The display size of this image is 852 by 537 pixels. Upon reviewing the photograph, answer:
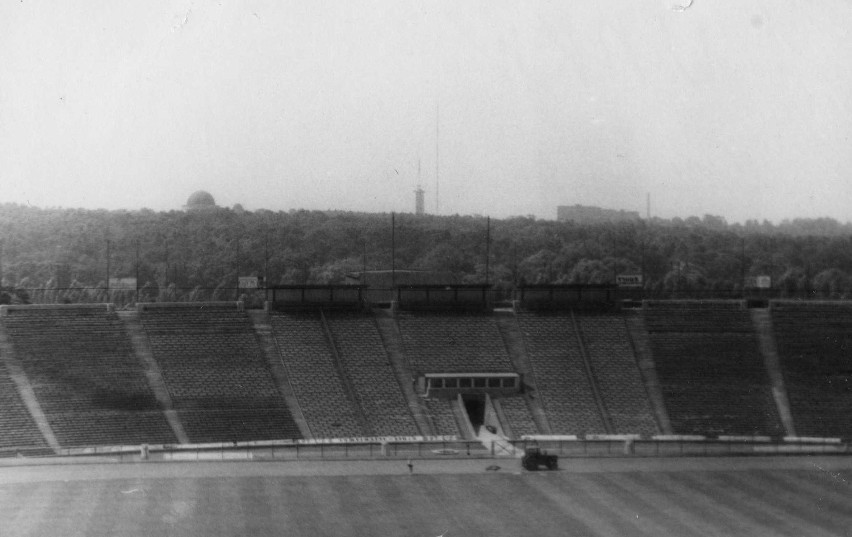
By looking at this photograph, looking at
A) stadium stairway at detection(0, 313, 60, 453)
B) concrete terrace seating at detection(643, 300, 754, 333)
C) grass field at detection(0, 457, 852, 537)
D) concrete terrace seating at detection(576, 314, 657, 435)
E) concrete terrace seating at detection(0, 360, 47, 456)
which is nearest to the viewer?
grass field at detection(0, 457, 852, 537)

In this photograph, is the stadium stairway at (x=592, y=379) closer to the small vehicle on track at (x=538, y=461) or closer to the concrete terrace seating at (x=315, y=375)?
the small vehicle on track at (x=538, y=461)

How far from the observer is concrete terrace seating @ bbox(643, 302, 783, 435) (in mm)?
53406

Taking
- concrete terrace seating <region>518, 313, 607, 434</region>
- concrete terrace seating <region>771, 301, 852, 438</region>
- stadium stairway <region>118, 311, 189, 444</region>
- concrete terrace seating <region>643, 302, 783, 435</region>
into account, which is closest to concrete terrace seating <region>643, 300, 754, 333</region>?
concrete terrace seating <region>643, 302, 783, 435</region>

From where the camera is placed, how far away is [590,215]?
12975 cm

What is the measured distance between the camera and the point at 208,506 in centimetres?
3594

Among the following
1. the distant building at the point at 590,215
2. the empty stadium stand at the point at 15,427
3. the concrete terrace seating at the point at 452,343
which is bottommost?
the empty stadium stand at the point at 15,427

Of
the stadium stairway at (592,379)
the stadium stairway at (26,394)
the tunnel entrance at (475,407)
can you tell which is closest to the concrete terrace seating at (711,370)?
the stadium stairway at (592,379)

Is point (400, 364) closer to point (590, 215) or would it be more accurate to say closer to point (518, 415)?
point (518, 415)

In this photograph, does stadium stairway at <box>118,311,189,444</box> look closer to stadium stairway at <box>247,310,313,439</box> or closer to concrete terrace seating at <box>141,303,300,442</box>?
concrete terrace seating at <box>141,303,300,442</box>

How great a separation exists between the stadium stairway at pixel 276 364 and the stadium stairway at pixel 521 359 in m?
12.4

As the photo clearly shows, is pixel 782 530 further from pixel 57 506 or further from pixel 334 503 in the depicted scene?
pixel 57 506

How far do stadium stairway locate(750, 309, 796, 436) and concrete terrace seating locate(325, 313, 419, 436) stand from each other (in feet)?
67.5

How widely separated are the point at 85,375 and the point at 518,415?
23254mm

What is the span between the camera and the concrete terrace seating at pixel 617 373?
174 feet
